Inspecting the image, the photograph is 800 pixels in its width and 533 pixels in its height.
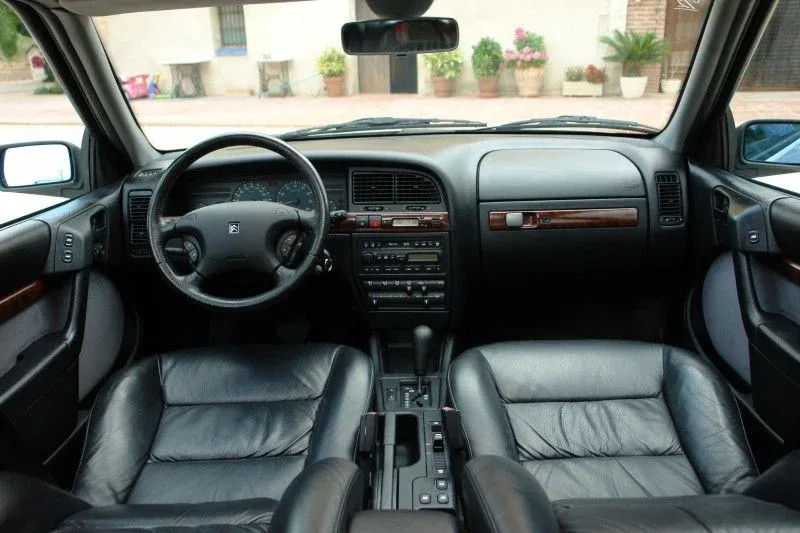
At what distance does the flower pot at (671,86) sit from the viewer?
2797mm

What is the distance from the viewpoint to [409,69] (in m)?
3.04

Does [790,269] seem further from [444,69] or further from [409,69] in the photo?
[409,69]

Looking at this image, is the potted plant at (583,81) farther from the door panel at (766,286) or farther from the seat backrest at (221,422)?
the seat backrest at (221,422)

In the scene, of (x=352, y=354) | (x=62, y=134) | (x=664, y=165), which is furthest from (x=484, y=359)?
(x=62, y=134)

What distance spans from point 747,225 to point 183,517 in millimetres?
2012

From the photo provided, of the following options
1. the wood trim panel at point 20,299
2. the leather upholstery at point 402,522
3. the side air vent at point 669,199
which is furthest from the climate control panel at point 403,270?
the leather upholstery at point 402,522

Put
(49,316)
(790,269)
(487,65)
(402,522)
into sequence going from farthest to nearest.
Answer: (487,65) → (49,316) → (790,269) → (402,522)

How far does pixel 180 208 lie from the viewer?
9.72 feet

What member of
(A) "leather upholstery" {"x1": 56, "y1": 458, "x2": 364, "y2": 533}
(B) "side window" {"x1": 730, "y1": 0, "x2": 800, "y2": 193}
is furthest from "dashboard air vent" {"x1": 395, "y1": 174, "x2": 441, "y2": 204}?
(A) "leather upholstery" {"x1": 56, "y1": 458, "x2": 364, "y2": 533}

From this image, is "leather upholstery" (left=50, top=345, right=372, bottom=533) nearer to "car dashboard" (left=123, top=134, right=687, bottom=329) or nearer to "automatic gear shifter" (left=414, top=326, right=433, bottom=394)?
"automatic gear shifter" (left=414, top=326, right=433, bottom=394)

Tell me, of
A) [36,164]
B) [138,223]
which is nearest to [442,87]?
[138,223]

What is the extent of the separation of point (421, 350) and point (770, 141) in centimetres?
161

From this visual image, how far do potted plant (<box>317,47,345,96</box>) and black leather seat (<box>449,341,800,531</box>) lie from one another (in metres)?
1.40

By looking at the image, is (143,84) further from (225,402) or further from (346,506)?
(346,506)
